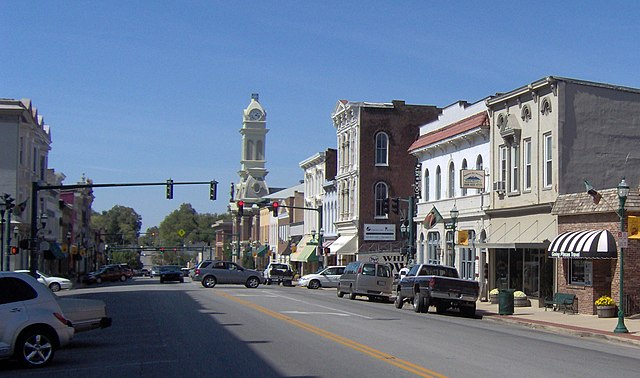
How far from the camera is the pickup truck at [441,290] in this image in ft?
108

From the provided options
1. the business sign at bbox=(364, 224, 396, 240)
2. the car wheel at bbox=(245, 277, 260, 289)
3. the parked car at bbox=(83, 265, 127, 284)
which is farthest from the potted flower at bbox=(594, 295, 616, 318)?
the parked car at bbox=(83, 265, 127, 284)

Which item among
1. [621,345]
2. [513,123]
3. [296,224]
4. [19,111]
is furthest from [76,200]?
[621,345]

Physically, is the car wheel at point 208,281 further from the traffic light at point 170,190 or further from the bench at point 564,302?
the bench at point 564,302

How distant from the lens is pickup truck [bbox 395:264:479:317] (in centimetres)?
3278

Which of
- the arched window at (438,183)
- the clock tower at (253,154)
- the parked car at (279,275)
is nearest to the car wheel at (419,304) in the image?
the arched window at (438,183)

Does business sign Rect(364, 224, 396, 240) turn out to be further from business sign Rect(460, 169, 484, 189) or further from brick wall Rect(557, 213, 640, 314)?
brick wall Rect(557, 213, 640, 314)

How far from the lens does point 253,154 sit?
145m

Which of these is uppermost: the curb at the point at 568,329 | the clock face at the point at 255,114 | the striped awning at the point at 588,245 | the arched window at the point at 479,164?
the clock face at the point at 255,114

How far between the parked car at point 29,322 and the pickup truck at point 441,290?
1931cm

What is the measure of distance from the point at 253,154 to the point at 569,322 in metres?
117

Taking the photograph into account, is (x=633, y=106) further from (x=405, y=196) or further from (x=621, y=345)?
(x=405, y=196)

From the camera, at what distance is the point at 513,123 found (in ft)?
132

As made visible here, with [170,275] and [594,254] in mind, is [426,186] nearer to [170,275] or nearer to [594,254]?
[594,254]

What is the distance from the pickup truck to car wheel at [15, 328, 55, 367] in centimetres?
1952
